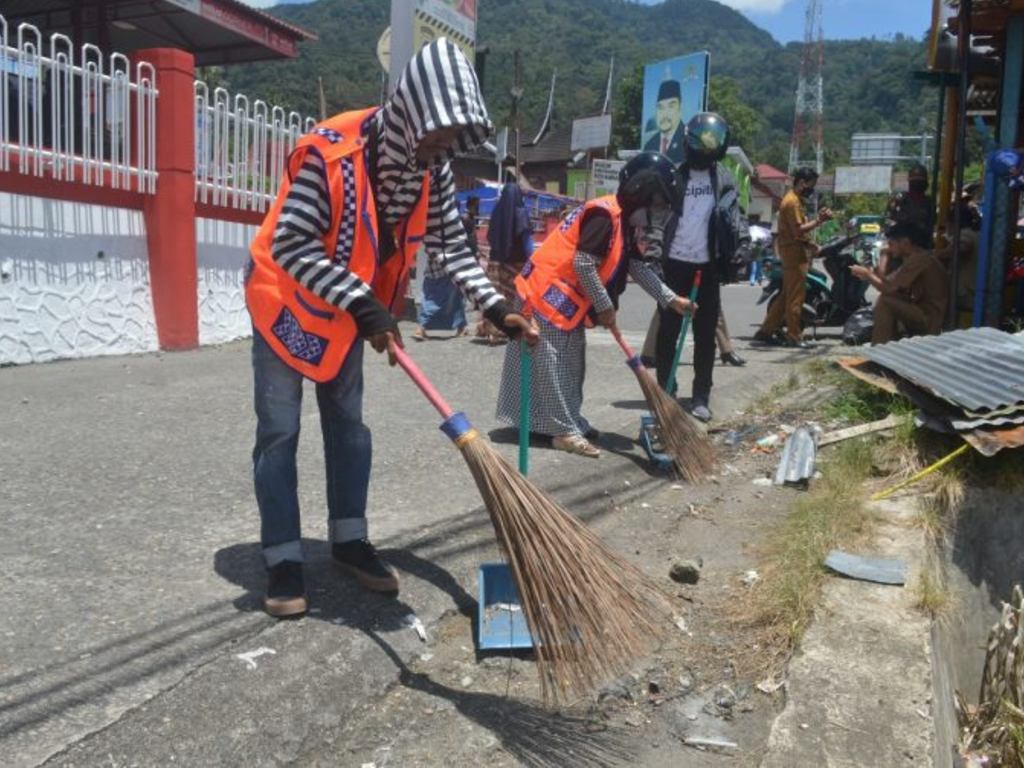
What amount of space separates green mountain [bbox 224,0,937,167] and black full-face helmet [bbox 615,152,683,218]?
38076 mm

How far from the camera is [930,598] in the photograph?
3.04 meters

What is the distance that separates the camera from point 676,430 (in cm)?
480

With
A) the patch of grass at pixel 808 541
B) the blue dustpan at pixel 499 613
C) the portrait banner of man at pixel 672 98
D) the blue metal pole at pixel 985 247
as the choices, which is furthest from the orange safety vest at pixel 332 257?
the portrait banner of man at pixel 672 98

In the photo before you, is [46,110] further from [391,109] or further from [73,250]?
[391,109]

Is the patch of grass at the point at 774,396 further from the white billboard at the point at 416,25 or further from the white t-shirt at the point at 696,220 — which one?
the white billboard at the point at 416,25

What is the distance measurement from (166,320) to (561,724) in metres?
6.07

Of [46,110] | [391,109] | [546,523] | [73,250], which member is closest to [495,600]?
[546,523]

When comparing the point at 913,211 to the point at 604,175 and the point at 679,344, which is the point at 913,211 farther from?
the point at 604,175

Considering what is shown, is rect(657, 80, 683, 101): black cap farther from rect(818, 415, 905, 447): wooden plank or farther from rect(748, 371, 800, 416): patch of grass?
rect(818, 415, 905, 447): wooden plank

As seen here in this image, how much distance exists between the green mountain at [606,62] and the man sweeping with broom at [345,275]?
39.9 metres

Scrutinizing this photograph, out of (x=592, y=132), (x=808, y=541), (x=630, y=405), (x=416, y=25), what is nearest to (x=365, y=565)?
(x=808, y=541)

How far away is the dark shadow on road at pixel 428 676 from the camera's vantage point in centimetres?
244

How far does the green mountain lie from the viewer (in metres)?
61.7

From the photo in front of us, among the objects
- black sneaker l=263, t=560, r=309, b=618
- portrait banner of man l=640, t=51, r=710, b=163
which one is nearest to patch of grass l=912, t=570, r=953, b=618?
black sneaker l=263, t=560, r=309, b=618
